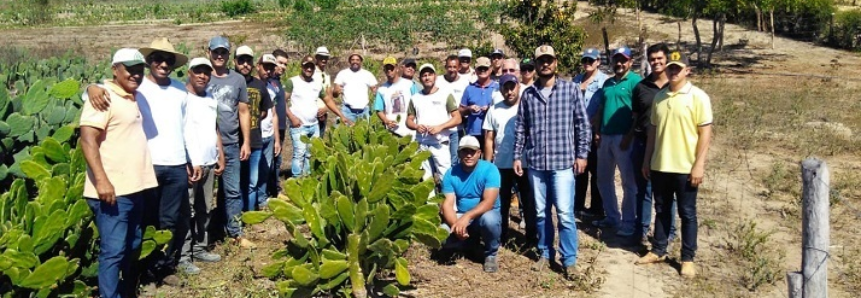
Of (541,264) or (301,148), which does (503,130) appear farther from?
(301,148)

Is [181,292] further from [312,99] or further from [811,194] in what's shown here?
[811,194]

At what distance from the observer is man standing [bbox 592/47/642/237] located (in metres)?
5.77

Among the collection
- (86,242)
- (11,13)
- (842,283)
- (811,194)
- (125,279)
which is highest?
(11,13)

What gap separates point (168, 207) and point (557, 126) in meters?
2.70

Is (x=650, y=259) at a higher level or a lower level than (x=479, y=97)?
lower

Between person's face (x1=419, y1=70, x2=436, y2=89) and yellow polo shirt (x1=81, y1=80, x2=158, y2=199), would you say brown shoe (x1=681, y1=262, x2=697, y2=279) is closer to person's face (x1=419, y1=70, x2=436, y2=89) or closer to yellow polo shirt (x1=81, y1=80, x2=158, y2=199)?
person's face (x1=419, y1=70, x2=436, y2=89)

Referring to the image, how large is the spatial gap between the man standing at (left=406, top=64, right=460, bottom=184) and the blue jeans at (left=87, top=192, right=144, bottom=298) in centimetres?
272

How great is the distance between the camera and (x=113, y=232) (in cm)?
416

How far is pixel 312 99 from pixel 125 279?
11.0ft

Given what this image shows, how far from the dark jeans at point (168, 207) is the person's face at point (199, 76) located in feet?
2.16

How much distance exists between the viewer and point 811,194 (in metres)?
3.50

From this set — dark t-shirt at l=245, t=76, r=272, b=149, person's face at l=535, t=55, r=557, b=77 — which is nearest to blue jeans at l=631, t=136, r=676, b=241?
person's face at l=535, t=55, r=557, b=77

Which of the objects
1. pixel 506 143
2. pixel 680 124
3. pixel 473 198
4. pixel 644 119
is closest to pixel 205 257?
pixel 473 198

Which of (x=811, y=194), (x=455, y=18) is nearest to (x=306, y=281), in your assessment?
(x=811, y=194)
